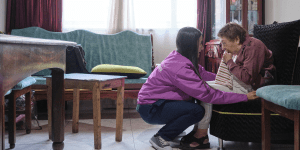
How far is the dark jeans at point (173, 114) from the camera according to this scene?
1751 mm

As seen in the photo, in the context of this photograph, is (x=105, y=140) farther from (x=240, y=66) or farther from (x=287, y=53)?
(x=287, y=53)

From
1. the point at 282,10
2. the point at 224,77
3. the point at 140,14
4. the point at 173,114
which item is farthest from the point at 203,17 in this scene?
the point at 173,114

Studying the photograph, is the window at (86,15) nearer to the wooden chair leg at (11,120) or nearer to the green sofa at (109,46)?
the green sofa at (109,46)

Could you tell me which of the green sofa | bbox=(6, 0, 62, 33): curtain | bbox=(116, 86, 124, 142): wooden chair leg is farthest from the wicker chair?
bbox=(6, 0, 62, 33): curtain

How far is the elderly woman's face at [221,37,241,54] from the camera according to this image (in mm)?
1855

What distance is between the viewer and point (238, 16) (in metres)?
3.58

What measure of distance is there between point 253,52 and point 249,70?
12cm

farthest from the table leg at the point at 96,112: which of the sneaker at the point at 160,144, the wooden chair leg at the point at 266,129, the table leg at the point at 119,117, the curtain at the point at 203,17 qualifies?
the curtain at the point at 203,17

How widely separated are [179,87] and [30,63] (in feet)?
3.13

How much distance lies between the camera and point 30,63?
102 centimetres

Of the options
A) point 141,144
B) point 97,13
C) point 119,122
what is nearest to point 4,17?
point 97,13

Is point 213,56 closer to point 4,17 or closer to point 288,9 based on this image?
point 288,9

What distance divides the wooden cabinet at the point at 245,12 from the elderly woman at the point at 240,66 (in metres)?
1.78

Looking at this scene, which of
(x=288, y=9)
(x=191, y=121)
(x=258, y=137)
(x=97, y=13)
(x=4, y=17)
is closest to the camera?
(x=258, y=137)
